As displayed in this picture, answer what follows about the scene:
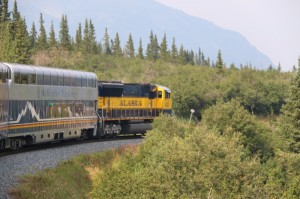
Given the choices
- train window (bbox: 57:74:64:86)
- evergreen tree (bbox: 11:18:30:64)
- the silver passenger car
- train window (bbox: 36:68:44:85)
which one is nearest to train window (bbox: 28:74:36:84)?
the silver passenger car

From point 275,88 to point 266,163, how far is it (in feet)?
192

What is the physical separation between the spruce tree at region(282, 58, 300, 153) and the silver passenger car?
93.3ft

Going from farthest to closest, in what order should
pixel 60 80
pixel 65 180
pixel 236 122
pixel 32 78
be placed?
pixel 236 122, pixel 60 80, pixel 32 78, pixel 65 180

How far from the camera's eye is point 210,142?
30875mm

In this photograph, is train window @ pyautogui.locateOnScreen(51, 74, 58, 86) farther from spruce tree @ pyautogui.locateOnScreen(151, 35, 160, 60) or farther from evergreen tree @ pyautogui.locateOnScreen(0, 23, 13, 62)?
spruce tree @ pyautogui.locateOnScreen(151, 35, 160, 60)

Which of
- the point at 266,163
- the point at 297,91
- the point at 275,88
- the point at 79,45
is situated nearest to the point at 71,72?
the point at 266,163

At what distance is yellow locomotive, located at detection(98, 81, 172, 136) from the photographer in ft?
132

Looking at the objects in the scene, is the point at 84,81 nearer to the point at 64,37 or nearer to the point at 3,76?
the point at 3,76

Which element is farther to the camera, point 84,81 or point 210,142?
point 84,81

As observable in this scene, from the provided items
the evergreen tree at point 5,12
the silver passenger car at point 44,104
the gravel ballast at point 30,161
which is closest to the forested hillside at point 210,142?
the evergreen tree at point 5,12

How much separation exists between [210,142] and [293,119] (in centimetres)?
3180

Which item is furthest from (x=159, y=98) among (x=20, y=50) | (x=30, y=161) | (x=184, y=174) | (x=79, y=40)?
(x=79, y=40)

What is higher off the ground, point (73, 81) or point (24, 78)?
point (73, 81)

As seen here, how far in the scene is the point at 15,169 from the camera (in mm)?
22047
